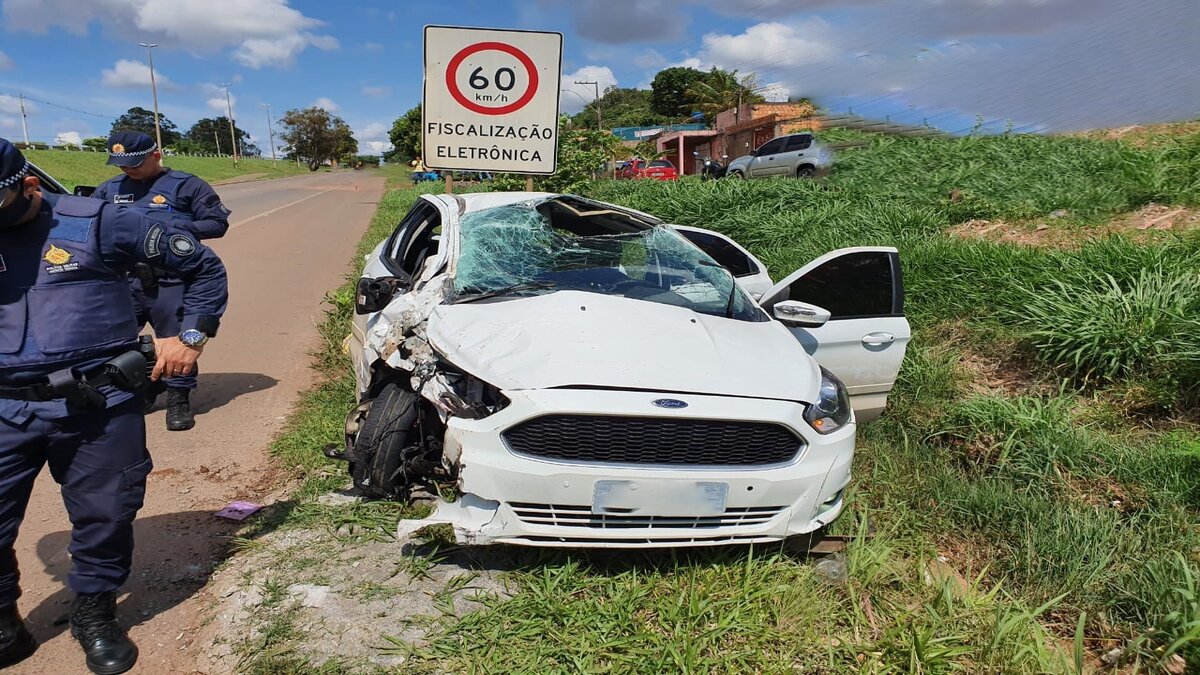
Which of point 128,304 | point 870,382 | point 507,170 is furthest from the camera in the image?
point 507,170

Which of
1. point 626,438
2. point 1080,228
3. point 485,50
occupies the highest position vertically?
point 485,50

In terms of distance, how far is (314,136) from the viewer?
92625 mm

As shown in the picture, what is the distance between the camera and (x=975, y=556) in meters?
3.27

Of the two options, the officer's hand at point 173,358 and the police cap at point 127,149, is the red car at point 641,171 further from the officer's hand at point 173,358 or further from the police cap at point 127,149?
the officer's hand at point 173,358

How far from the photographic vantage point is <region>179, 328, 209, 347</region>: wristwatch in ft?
8.82

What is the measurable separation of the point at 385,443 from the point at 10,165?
1.68 m

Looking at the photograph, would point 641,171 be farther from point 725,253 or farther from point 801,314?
point 801,314

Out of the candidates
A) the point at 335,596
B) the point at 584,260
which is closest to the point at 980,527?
the point at 584,260

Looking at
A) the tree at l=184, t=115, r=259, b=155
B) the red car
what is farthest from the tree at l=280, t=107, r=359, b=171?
the red car

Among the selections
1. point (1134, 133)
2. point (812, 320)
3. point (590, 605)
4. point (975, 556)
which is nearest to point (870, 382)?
point (812, 320)

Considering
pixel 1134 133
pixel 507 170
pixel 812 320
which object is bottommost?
pixel 812 320

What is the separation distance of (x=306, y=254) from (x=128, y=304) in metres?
10.8

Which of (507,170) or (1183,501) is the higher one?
(507,170)

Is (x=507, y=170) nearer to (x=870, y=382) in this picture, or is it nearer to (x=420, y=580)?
(x=870, y=382)
